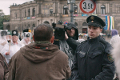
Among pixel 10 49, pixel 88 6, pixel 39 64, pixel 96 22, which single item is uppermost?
pixel 88 6

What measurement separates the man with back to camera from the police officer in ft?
2.67

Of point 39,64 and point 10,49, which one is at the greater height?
point 39,64

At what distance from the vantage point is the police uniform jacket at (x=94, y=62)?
3.24 metres

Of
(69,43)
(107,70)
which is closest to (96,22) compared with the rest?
(107,70)

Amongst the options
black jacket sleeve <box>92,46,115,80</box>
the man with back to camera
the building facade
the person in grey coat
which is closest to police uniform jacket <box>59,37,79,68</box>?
the person in grey coat

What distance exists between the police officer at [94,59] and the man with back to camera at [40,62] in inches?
32.0

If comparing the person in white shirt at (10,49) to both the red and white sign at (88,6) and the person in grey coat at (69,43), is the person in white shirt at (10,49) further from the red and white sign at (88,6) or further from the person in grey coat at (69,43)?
A: the red and white sign at (88,6)

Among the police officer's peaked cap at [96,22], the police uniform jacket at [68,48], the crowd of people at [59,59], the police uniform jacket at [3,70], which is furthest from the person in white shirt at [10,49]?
the police officer's peaked cap at [96,22]

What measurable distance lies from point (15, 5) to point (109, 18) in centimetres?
6020

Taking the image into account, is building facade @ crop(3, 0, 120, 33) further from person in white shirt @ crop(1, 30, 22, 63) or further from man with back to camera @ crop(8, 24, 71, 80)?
man with back to camera @ crop(8, 24, 71, 80)

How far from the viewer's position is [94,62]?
3373 millimetres

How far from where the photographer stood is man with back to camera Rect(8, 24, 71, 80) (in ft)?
8.36

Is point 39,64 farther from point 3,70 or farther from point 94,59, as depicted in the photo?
point 3,70

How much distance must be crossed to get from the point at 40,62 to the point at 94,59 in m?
1.24
